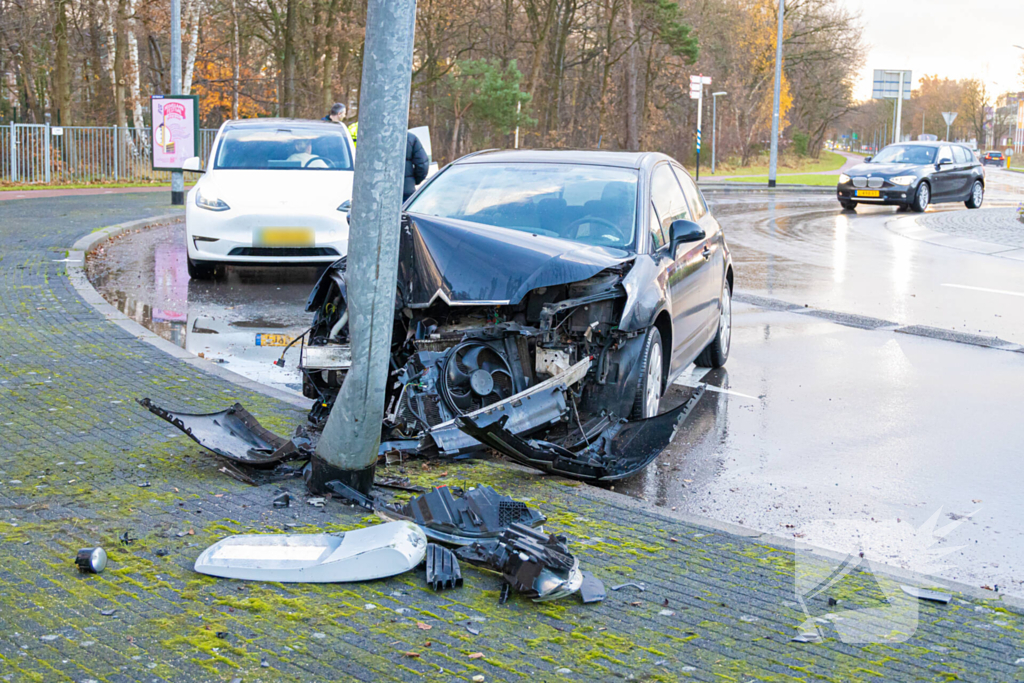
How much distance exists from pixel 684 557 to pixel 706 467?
1657 millimetres

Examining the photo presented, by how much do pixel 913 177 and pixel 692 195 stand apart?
18.7 meters

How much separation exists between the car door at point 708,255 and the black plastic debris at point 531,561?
3799mm

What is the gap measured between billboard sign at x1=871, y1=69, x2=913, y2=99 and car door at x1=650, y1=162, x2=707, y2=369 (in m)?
48.5

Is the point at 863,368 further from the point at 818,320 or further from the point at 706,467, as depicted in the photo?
the point at 706,467

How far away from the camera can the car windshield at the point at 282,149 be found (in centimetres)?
1290

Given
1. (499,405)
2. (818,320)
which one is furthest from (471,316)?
(818,320)

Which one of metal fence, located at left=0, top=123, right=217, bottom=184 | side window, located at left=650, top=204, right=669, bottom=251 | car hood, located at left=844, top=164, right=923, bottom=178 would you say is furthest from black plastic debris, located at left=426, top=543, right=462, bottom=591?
metal fence, located at left=0, top=123, right=217, bottom=184

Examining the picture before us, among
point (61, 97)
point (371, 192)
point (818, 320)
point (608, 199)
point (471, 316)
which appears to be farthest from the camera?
point (61, 97)

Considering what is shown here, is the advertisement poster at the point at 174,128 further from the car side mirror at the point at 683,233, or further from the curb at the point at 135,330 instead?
the car side mirror at the point at 683,233

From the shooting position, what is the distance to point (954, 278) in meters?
13.9

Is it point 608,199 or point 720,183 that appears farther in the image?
point 720,183

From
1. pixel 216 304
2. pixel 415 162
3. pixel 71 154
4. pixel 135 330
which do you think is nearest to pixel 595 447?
pixel 135 330

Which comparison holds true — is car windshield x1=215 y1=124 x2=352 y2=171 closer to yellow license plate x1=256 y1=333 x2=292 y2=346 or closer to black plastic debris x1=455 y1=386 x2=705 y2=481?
yellow license plate x1=256 y1=333 x2=292 y2=346

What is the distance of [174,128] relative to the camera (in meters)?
21.7
